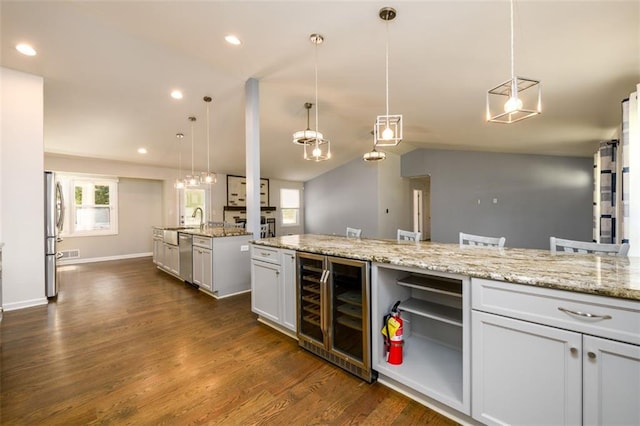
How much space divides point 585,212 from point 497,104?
4.91 meters

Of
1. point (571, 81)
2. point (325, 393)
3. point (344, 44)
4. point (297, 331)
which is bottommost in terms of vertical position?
point (325, 393)

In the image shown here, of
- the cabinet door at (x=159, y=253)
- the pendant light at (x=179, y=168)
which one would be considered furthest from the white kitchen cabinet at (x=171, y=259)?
the pendant light at (x=179, y=168)

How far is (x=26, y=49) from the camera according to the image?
290 centimetres

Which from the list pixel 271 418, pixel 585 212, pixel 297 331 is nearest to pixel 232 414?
pixel 271 418

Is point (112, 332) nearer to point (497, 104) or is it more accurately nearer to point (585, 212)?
point (497, 104)

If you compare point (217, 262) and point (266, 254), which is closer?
point (266, 254)

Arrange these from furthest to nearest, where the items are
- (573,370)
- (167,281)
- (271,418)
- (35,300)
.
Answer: (167,281), (35,300), (271,418), (573,370)

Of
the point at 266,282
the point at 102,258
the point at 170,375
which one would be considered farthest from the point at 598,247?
the point at 102,258

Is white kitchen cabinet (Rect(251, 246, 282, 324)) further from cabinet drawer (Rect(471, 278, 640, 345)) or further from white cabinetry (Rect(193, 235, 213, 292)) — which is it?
cabinet drawer (Rect(471, 278, 640, 345))

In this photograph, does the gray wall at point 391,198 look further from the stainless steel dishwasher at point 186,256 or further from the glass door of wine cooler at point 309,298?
the glass door of wine cooler at point 309,298

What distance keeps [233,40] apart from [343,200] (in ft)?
20.7

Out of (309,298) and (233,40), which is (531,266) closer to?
(309,298)

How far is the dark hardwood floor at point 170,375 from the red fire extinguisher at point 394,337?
0.69ft

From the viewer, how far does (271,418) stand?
1.54 meters
